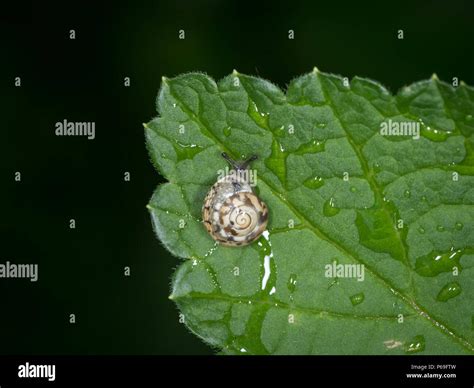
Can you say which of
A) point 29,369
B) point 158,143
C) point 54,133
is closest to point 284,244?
point 158,143

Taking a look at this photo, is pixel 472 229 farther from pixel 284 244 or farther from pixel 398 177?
pixel 284 244

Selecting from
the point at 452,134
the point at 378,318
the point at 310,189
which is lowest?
the point at 378,318

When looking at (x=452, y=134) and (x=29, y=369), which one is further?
(x=29, y=369)

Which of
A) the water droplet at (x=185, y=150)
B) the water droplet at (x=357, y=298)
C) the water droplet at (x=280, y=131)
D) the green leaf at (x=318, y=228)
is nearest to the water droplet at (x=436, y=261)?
the green leaf at (x=318, y=228)

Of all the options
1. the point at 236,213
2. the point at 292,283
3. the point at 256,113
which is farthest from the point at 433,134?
the point at 236,213

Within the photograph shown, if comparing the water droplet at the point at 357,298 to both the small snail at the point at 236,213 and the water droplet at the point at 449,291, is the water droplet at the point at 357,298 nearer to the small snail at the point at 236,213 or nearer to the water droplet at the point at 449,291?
the water droplet at the point at 449,291

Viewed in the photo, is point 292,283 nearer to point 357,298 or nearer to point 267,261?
point 267,261
